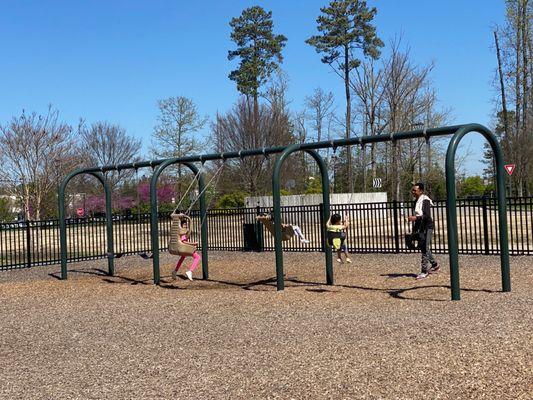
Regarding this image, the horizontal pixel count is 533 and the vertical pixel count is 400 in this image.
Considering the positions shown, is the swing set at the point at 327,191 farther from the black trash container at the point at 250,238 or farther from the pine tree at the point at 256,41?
the pine tree at the point at 256,41

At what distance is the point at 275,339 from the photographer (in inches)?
255

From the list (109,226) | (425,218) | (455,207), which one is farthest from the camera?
(109,226)

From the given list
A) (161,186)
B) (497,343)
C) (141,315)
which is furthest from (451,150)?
(161,186)

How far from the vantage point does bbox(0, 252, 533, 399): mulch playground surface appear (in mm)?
4789

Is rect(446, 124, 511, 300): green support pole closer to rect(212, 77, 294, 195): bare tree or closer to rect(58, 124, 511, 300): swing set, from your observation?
rect(58, 124, 511, 300): swing set

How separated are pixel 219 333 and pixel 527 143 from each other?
33936 mm

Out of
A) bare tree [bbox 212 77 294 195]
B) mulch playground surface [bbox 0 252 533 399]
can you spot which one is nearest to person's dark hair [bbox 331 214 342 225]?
mulch playground surface [bbox 0 252 533 399]

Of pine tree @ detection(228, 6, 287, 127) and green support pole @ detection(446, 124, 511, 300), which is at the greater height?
pine tree @ detection(228, 6, 287, 127)

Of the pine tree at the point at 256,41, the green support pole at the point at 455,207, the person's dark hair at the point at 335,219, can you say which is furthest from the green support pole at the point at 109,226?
the pine tree at the point at 256,41

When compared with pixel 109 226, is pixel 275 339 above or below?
below

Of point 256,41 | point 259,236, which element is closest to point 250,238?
point 259,236

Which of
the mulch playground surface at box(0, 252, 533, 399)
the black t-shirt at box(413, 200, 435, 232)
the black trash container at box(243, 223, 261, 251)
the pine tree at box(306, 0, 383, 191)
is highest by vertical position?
the pine tree at box(306, 0, 383, 191)

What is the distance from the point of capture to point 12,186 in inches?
920

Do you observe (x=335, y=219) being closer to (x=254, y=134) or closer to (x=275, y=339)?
(x=275, y=339)
